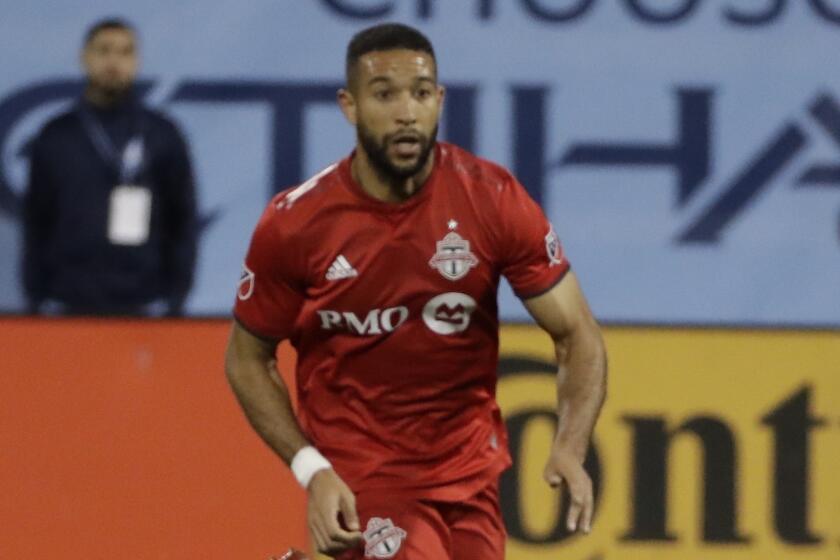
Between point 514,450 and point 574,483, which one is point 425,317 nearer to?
point 574,483

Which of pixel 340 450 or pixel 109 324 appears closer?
pixel 340 450

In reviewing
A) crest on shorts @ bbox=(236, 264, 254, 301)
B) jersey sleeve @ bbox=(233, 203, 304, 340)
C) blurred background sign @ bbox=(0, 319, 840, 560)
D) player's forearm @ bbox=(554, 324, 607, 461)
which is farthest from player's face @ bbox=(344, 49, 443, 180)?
blurred background sign @ bbox=(0, 319, 840, 560)

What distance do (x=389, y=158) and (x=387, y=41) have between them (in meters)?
0.26

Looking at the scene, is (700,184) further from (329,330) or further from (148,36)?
(329,330)

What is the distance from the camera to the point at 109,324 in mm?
6891

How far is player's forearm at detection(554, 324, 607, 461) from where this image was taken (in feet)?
16.7

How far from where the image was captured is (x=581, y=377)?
512 cm

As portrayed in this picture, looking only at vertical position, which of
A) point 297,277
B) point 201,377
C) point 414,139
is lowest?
point 201,377

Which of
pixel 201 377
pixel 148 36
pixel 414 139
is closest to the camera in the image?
pixel 414 139

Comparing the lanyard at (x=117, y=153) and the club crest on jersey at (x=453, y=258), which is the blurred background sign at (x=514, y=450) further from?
the club crest on jersey at (x=453, y=258)

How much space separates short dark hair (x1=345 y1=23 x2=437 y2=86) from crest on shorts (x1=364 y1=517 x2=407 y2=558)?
40.4 inches

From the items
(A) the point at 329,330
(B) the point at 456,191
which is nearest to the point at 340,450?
(A) the point at 329,330

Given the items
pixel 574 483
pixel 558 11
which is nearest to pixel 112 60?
→ pixel 558 11

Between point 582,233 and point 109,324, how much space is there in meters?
2.72
